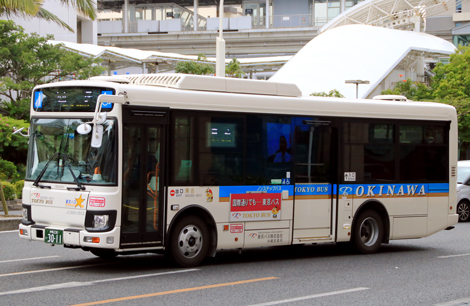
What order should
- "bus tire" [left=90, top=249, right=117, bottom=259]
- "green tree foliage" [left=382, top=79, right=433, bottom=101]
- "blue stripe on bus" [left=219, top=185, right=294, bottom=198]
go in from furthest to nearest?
1. "green tree foliage" [left=382, top=79, right=433, bottom=101]
2. "bus tire" [left=90, top=249, right=117, bottom=259]
3. "blue stripe on bus" [left=219, top=185, right=294, bottom=198]

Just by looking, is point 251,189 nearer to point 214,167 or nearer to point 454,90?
point 214,167

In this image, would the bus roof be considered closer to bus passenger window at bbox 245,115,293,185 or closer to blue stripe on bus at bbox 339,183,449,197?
bus passenger window at bbox 245,115,293,185

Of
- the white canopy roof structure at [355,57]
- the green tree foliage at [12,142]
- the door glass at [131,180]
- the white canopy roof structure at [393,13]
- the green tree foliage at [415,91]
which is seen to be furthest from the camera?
the white canopy roof structure at [393,13]

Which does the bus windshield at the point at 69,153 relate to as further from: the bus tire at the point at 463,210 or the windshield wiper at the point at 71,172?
the bus tire at the point at 463,210

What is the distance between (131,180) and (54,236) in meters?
1.33

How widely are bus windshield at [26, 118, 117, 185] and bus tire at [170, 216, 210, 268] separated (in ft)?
4.41

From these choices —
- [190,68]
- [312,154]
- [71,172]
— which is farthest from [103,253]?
[190,68]

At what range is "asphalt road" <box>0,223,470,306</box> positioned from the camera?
7.71 metres

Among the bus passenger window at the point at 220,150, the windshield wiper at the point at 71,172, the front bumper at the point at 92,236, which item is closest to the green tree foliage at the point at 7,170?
the windshield wiper at the point at 71,172

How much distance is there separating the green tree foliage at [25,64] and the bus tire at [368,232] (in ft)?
57.3

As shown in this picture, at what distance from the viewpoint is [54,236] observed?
361 inches

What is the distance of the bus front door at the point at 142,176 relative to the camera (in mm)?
9258

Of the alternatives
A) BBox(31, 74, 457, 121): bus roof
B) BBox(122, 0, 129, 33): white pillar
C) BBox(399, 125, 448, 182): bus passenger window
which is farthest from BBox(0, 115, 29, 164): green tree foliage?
BBox(122, 0, 129, 33): white pillar

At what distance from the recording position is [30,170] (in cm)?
982
